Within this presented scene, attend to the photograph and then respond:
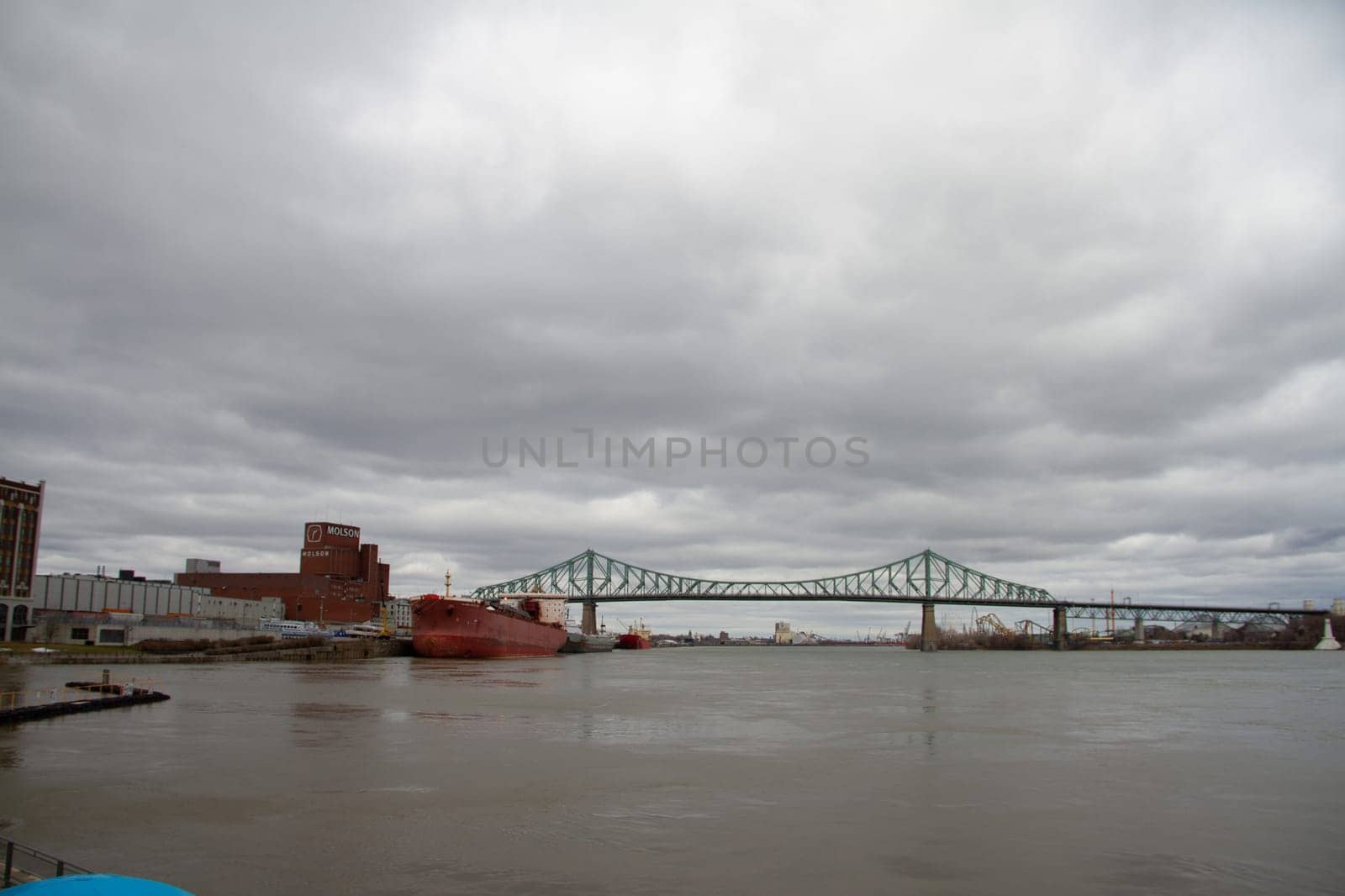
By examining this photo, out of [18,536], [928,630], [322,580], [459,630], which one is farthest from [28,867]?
[928,630]

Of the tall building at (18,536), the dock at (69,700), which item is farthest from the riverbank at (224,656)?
the tall building at (18,536)

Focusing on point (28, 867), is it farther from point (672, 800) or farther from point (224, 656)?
point (224, 656)

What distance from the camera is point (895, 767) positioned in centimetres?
1912

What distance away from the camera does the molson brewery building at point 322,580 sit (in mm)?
132875

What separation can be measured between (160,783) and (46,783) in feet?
5.69

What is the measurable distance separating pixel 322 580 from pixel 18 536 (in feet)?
160

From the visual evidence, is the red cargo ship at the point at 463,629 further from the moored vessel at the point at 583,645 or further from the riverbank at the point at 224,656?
the moored vessel at the point at 583,645

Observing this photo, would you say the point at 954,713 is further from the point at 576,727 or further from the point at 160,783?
the point at 160,783

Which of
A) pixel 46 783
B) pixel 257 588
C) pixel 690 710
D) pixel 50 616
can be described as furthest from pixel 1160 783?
pixel 257 588

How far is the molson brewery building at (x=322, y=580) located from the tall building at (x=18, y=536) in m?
39.1

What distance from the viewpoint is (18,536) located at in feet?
302

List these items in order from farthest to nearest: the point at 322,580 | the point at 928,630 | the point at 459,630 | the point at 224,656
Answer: the point at 928,630 → the point at 322,580 → the point at 459,630 → the point at 224,656

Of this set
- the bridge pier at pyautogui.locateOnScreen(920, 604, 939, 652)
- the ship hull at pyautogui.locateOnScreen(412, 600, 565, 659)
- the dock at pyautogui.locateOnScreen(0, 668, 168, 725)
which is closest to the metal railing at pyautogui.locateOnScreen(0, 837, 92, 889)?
the dock at pyautogui.locateOnScreen(0, 668, 168, 725)

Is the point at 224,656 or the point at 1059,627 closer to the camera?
the point at 224,656
